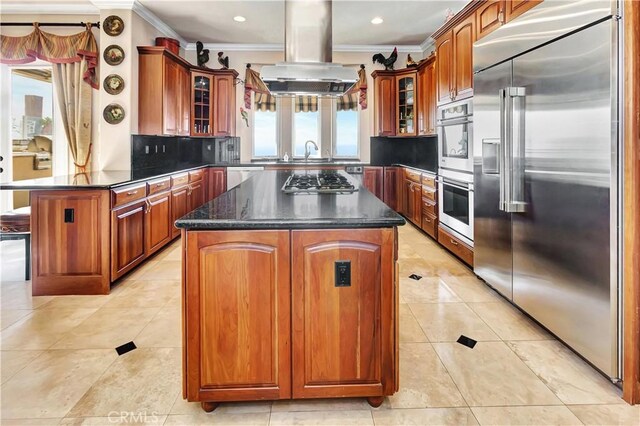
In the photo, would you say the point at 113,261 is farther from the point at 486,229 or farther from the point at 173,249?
the point at 486,229

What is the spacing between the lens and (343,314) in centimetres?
171

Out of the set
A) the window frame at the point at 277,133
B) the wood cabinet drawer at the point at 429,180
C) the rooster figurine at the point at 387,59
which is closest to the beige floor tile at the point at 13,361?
the wood cabinet drawer at the point at 429,180

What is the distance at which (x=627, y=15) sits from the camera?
176 centimetres

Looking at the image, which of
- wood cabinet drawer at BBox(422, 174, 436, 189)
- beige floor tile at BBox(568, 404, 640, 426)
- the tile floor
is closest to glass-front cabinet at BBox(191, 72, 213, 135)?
wood cabinet drawer at BBox(422, 174, 436, 189)

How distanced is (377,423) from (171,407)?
3.00 ft

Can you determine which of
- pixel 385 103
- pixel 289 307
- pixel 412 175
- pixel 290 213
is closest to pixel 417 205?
pixel 412 175

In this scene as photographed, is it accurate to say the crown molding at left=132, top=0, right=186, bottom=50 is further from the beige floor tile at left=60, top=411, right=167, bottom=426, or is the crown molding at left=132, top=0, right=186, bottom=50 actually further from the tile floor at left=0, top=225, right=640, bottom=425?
the beige floor tile at left=60, top=411, right=167, bottom=426

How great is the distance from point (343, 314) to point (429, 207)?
3.61 meters

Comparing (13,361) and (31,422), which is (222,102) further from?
(31,422)

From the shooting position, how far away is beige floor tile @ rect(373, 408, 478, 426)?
5.49 feet

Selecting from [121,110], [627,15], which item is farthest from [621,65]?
[121,110]

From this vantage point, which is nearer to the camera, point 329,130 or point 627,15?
point 627,15

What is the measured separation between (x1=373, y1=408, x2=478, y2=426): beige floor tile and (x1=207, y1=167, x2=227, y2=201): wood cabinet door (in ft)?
16.6

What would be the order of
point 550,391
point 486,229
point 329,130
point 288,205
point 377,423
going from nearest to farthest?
point 377,423 → point 550,391 → point 288,205 → point 486,229 → point 329,130
